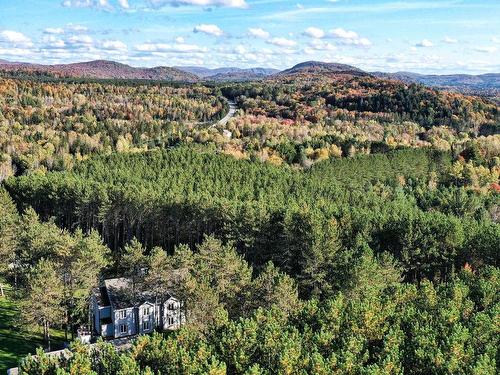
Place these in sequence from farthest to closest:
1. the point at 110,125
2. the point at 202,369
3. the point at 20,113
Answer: the point at 20,113
the point at 110,125
the point at 202,369

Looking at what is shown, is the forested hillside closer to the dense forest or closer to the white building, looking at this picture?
the dense forest

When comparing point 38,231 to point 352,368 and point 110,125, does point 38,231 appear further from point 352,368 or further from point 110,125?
point 110,125

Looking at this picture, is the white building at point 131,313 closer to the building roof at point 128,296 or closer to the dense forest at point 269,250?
the building roof at point 128,296

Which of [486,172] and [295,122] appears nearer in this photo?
[486,172]

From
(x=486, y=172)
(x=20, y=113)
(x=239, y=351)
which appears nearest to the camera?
(x=239, y=351)

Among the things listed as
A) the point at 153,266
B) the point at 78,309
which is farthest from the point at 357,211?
the point at 78,309

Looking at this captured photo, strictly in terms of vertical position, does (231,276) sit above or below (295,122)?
below
